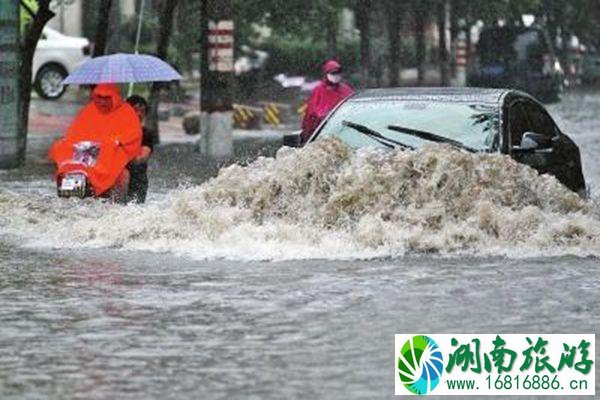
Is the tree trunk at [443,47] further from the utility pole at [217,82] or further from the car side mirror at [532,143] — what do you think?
the car side mirror at [532,143]

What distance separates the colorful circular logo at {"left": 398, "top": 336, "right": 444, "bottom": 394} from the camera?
29.6ft

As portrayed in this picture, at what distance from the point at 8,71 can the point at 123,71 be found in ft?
22.0

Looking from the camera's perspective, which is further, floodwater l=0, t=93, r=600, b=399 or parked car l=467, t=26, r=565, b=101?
parked car l=467, t=26, r=565, b=101

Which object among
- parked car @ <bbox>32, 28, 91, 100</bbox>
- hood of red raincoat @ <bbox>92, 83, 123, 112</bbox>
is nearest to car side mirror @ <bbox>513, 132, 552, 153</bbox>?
hood of red raincoat @ <bbox>92, 83, 123, 112</bbox>

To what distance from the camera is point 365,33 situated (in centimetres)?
4756

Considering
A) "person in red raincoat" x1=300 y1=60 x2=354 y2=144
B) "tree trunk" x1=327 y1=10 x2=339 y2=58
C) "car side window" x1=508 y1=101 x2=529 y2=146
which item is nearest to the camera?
"car side window" x1=508 y1=101 x2=529 y2=146

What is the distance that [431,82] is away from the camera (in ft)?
196

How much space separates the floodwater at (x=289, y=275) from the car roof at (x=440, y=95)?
1.19 meters

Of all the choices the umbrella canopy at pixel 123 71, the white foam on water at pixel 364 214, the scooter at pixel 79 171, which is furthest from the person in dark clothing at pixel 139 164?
the white foam on water at pixel 364 214

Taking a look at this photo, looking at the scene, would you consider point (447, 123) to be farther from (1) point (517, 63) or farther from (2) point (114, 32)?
(1) point (517, 63)

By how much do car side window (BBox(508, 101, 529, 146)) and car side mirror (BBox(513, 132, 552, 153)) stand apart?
5.0 inches

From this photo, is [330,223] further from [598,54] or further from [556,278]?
[598,54]

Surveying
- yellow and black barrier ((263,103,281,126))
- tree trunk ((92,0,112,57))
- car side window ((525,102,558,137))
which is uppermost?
tree trunk ((92,0,112,57))

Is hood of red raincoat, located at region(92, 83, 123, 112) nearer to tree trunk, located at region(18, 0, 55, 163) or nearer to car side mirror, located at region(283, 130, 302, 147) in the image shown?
car side mirror, located at region(283, 130, 302, 147)
